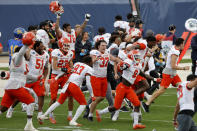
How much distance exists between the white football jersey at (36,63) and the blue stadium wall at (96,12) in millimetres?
17085

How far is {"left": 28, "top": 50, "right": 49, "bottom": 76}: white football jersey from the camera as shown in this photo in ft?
41.8

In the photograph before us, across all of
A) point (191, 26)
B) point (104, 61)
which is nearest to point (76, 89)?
point (104, 61)

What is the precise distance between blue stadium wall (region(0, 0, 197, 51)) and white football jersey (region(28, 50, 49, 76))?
17.1 meters

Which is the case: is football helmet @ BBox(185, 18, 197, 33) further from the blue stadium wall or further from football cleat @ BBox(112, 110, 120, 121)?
the blue stadium wall

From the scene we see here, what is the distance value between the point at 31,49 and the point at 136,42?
241 cm

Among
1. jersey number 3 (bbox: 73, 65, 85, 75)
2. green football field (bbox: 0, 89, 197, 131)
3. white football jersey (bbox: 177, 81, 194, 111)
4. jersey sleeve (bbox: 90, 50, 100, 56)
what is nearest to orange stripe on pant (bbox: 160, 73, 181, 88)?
green football field (bbox: 0, 89, 197, 131)

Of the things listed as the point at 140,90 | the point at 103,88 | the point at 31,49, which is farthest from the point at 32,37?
the point at 140,90

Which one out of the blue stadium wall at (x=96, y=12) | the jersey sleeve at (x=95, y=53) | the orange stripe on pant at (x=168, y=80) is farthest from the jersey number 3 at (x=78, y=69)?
the blue stadium wall at (x=96, y=12)

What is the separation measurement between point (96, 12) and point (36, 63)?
19.2 metres

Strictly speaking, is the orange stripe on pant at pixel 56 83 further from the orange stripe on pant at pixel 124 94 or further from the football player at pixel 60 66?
the orange stripe on pant at pixel 124 94

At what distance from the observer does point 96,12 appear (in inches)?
1251

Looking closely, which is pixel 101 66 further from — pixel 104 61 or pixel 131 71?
pixel 131 71

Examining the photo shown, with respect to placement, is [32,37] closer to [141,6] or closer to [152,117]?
[152,117]

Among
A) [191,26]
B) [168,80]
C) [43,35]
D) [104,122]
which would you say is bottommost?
[104,122]
